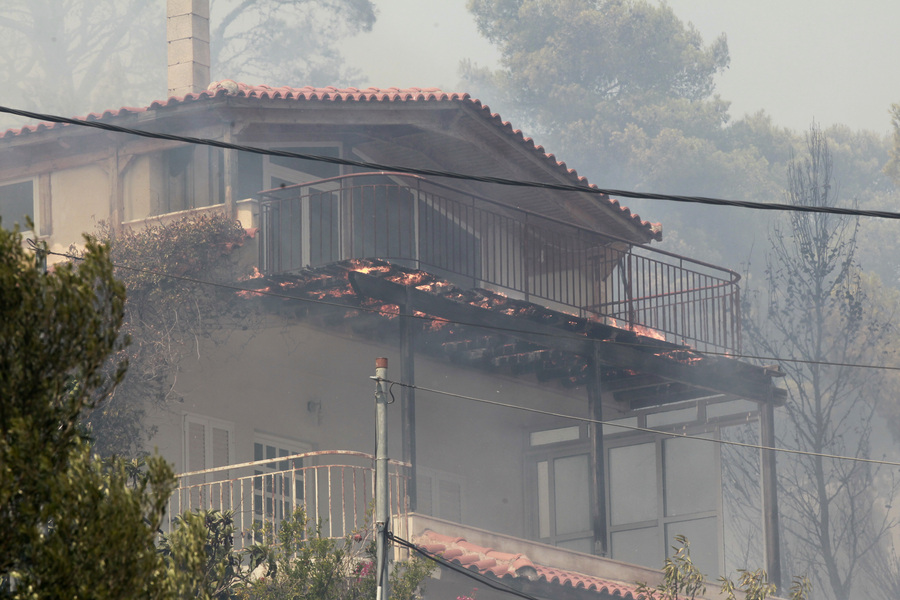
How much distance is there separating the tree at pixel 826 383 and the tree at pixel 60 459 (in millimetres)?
21063

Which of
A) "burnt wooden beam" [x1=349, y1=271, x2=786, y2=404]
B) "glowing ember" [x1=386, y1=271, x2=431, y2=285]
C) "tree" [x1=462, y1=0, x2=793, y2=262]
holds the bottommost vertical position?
"burnt wooden beam" [x1=349, y1=271, x2=786, y2=404]

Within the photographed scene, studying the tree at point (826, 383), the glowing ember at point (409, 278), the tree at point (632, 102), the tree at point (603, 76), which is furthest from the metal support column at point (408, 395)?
the tree at point (603, 76)

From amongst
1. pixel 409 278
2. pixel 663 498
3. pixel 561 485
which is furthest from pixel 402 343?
pixel 663 498

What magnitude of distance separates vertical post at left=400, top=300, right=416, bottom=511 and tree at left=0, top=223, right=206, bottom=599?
9.02 m

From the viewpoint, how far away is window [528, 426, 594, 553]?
1827 cm

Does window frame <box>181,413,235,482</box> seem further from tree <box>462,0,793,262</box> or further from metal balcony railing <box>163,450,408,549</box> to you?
tree <box>462,0,793,262</box>

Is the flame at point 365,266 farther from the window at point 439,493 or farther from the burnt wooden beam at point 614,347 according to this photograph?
the window at point 439,493

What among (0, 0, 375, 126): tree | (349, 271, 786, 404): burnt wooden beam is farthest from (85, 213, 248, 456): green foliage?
(0, 0, 375, 126): tree

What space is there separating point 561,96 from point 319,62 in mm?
11469

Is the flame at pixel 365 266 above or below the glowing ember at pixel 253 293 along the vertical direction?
above

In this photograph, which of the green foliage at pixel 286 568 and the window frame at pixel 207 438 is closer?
the green foliage at pixel 286 568

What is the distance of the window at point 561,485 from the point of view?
1827 centimetres

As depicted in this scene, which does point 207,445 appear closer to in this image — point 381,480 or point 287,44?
point 381,480

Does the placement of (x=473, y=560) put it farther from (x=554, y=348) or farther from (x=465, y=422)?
(x=465, y=422)
